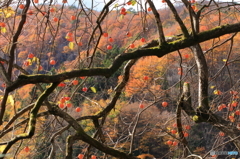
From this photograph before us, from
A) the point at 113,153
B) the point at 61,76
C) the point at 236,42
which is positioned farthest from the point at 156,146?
the point at 61,76

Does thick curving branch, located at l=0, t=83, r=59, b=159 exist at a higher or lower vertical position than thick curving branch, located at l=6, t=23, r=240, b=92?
lower

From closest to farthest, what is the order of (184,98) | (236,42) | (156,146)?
(184,98), (156,146), (236,42)

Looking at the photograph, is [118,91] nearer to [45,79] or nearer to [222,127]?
[222,127]

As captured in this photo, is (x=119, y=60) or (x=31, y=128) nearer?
(x=31, y=128)

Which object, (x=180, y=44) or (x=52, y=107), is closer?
(x=180, y=44)

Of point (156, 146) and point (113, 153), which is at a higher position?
point (113, 153)

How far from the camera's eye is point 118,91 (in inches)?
96.7

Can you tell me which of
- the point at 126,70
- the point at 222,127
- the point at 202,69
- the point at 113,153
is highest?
the point at 126,70

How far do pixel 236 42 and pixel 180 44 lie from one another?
31.6ft

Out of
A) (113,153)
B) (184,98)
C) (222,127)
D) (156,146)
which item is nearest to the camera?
(113,153)

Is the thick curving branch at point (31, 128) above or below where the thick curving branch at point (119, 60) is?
below

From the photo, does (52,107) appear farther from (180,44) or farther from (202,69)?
(202,69)

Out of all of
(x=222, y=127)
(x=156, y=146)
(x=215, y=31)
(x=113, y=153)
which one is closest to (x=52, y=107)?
(x=113, y=153)

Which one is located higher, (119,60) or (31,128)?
(119,60)
